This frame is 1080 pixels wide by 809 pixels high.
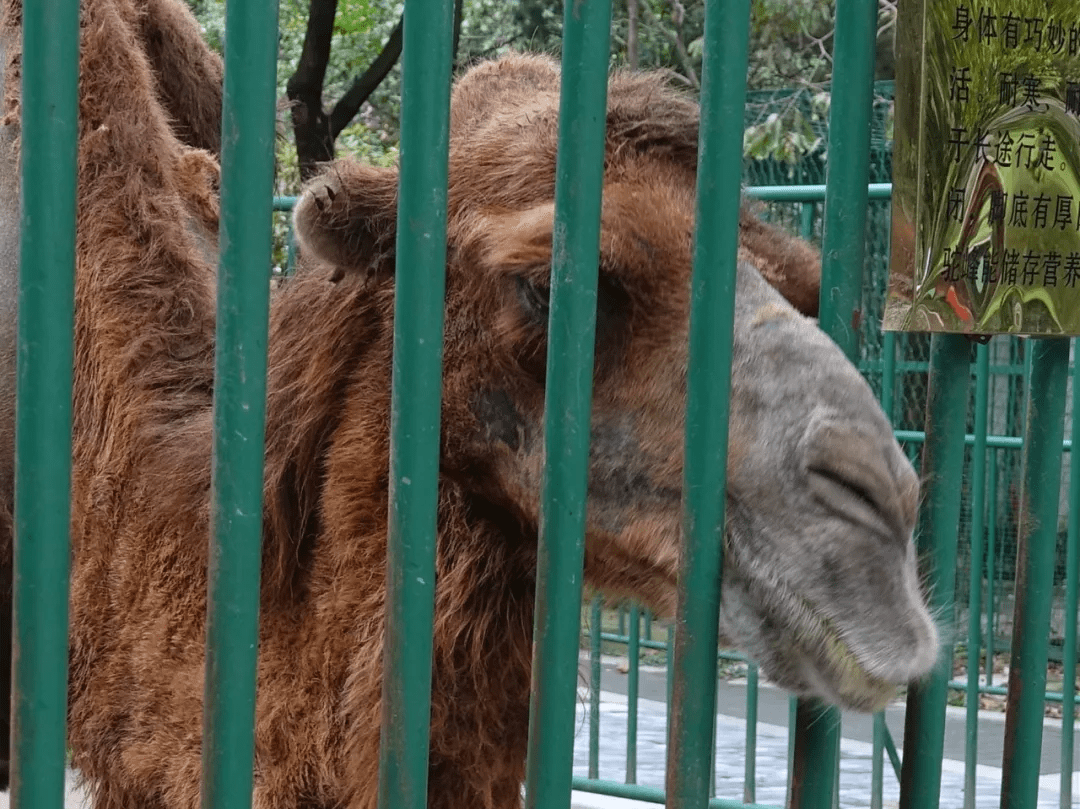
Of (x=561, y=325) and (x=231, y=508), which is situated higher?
(x=561, y=325)

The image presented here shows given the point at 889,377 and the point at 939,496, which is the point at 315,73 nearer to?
the point at 889,377

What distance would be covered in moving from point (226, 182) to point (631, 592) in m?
1.38

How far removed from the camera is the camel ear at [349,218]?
111 inches

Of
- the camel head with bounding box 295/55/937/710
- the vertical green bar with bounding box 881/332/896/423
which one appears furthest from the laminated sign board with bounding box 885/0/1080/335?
the vertical green bar with bounding box 881/332/896/423

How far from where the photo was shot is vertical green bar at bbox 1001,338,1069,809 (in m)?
2.09

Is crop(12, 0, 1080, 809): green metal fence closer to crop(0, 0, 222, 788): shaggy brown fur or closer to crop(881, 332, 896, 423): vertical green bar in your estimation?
crop(0, 0, 222, 788): shaggy brown fur

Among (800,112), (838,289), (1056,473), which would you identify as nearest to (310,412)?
(838,289)

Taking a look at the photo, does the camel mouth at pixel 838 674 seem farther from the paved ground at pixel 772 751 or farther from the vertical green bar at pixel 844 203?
the paved ground at pixel 772 751

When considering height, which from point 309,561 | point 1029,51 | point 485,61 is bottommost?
point 309,561

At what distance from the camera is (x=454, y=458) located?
111 inches

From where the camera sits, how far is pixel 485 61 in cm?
341

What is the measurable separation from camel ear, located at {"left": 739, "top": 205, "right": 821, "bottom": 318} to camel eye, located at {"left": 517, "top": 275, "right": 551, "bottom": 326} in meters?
0.39

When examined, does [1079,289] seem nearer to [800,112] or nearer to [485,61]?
[485,61]

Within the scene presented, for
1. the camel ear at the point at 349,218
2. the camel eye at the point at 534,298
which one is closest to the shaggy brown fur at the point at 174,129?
the camel ear at the point at 349,218
